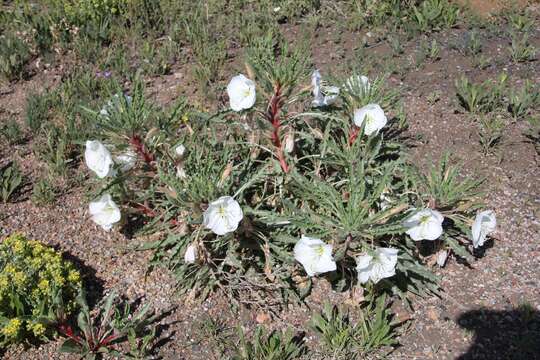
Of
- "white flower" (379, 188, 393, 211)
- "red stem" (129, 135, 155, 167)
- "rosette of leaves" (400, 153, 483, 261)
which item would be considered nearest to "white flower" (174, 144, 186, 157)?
"red stem" (129, 135, 155, 167)

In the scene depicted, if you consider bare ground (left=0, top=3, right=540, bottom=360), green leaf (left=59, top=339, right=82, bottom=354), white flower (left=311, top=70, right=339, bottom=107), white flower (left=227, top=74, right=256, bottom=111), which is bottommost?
bare ground (left=0, top=3, right=540, bottom=360)

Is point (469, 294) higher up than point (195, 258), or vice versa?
point (195, 258)

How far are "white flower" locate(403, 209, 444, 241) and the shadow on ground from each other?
60 cm

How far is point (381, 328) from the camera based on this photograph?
316cm

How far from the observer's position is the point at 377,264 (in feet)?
9.77

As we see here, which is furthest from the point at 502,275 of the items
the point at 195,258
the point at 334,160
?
the point at 195,258

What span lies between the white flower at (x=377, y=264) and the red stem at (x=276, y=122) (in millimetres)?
750

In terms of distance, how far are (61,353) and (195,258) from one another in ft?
2.99

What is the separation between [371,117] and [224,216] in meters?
1.08

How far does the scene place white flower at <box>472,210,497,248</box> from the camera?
124 inches

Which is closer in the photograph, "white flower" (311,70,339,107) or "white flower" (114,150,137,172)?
"white flower" (114,150,137,172)

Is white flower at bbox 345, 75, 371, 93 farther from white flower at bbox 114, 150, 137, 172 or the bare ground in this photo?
white flower at bbox 114, 150, 137, 172

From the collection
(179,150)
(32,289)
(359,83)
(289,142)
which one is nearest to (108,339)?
(32,289)

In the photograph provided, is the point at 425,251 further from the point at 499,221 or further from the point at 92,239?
the point at 92,239
